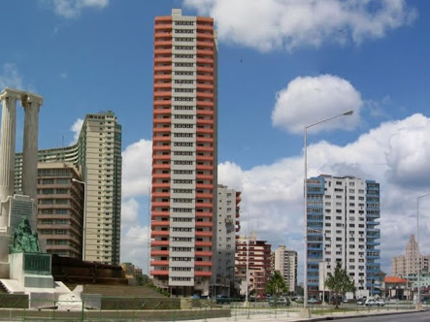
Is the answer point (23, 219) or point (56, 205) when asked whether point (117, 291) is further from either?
point (56, 205)

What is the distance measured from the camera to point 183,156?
146 meters

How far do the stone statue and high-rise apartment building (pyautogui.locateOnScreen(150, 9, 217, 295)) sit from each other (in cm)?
9299

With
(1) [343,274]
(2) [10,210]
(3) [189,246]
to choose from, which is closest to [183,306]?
(2) [10,210]

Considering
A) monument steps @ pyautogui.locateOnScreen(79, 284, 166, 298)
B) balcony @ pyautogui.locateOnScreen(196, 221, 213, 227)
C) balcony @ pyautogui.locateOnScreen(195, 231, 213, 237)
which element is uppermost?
balcony @ pyautogui.locateOnScreen(196, 221, 213, 227)

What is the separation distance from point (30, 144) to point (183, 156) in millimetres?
89448

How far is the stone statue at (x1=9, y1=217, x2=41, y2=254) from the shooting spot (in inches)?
1929

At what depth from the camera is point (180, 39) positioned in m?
150

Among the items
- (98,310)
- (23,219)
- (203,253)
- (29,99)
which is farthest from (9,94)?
(203,253)

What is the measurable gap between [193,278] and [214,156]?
1131 inches

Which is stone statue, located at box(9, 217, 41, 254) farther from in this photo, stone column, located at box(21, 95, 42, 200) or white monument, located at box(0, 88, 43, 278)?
stone column, located at box(21, 95, 42, 200)

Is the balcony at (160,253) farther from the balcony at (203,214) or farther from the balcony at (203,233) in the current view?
the balcony at (203,214)

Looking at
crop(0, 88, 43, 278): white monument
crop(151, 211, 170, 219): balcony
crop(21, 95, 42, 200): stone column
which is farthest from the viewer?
crop(151, 211, 170, 219): balcony

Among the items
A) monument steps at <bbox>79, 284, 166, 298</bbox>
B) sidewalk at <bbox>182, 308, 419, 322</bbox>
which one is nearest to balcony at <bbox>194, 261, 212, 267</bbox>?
sidewalk at <bbox>182, 308, 419, 322</bbox>

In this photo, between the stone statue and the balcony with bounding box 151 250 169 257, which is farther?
the balcony with bounding box 151 250 169 257
